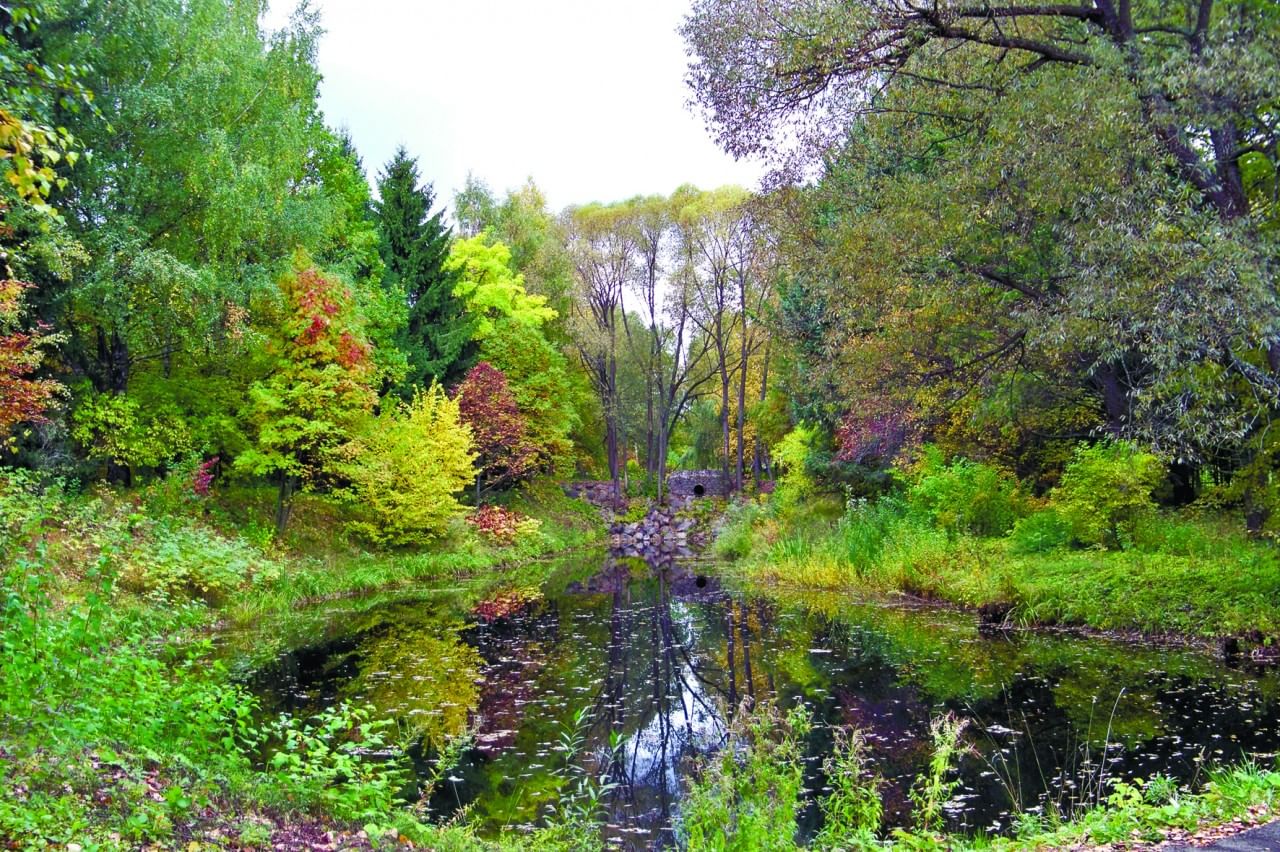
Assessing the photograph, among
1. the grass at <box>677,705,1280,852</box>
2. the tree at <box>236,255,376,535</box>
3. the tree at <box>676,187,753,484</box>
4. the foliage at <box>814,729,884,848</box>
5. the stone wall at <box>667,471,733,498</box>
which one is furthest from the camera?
the stone wall at <box>667,471,733,498</box>

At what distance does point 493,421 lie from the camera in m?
27.3

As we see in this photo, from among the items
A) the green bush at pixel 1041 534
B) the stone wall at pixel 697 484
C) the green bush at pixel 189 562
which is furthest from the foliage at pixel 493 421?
the green bush at pixel 1041 534

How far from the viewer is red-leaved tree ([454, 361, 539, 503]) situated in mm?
27000

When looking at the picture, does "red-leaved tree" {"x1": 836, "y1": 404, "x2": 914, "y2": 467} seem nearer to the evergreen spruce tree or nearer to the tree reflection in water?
the tree reflection in water

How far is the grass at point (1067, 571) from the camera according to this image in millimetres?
10234

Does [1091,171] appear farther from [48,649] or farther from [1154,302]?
[48,649]

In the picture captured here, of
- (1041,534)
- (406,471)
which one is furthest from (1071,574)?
(406,471)

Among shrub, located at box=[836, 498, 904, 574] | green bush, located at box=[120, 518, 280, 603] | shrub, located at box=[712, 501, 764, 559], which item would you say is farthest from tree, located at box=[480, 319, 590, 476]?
green bush, located at box=[120, 518, 280, 603]

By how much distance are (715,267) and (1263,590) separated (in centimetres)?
2614

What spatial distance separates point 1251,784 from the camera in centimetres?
492

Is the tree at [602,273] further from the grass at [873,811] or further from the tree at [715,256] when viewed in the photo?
→ the grass at [873,811]

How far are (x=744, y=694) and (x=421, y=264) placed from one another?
2206 centimetres

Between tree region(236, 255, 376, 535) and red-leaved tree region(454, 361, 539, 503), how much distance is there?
319 inches

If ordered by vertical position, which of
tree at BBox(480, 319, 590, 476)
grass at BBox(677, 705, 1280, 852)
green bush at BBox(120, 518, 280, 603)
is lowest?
grass at BBox(677, 705, 1280, 852)
